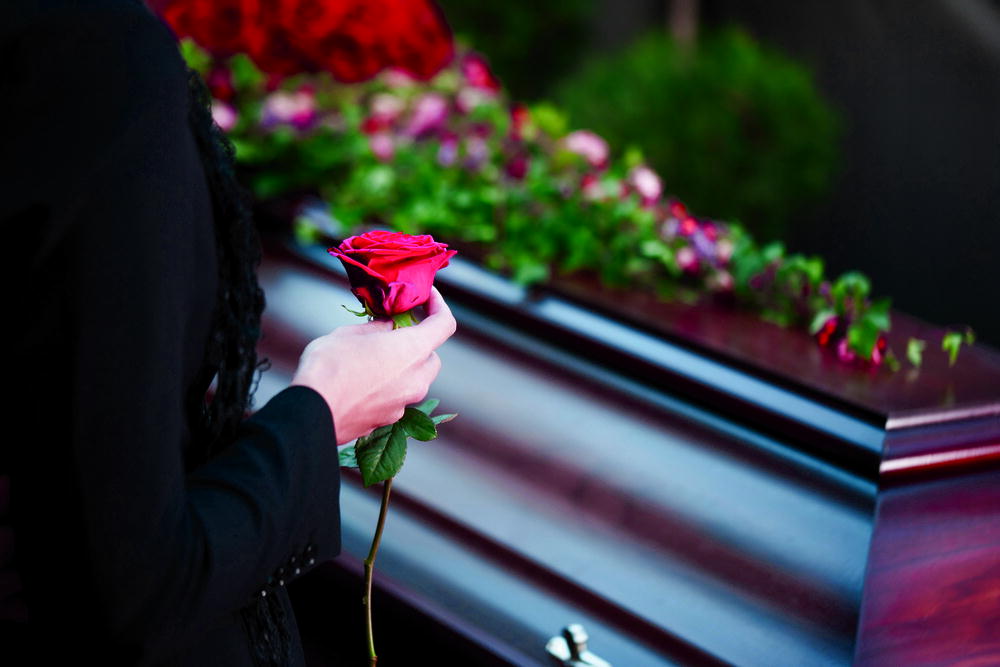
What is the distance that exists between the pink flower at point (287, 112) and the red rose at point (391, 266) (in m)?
1.40

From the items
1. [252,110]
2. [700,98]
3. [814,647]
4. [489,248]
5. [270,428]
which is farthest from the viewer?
[700,98]

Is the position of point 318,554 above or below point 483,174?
below

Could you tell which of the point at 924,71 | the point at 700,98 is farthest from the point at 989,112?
the point at 700,98

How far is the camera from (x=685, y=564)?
3.59ft

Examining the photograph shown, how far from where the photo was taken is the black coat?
57 centimetres

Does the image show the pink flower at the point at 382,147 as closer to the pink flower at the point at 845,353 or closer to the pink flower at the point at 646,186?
the pink flower at the point at 646,186

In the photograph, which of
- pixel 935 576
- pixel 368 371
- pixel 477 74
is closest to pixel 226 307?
pixel 368 371

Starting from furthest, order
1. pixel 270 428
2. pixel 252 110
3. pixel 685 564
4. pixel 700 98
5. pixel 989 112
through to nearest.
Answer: pixel 989 112 → pixel 700 98 → pixel 252 110 → pixel 685 564 → pixel 270 428

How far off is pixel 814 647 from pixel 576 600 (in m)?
0.25

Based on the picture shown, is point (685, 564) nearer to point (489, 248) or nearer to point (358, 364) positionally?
point (358, 364)

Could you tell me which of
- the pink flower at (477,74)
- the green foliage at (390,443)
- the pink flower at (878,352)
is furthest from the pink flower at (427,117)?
the green foliage at (390,443)

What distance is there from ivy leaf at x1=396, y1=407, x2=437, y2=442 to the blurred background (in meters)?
2.93

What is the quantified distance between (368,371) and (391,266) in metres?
0.08

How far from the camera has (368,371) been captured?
741 mm
